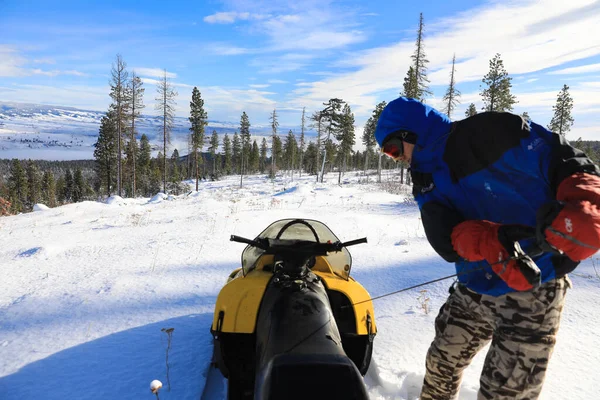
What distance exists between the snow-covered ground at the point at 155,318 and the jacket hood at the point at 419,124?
6.00 feet

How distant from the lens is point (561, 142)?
1.61 m

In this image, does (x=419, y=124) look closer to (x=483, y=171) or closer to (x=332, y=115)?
(x=483, y=171)

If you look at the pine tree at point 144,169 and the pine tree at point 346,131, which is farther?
the pine tree at point 144,169

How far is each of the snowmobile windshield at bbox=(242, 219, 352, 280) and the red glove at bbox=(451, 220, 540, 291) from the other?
4.22 ft

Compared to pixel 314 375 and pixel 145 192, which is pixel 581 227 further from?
pixel 145 192

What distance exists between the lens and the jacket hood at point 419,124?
2.04 meters

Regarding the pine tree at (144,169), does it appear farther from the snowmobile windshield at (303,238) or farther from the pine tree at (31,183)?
the snowmobile windshield at (303,238)

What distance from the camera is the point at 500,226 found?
1565mm

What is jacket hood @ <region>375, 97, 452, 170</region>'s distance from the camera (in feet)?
6.68

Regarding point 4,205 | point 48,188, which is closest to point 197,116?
point 4,205

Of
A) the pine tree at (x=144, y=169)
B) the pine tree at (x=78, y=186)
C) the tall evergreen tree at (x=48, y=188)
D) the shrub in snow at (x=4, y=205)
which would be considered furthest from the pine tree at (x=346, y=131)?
the tall evergreen tree at (x=48, y=188)

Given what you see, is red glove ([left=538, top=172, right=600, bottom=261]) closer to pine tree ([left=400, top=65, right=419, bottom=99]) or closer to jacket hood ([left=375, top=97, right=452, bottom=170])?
jacket hood ([left=375, top=97, right=452, bottom=170])

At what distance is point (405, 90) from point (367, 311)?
107 feet

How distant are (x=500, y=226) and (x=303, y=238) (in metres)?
1.76
